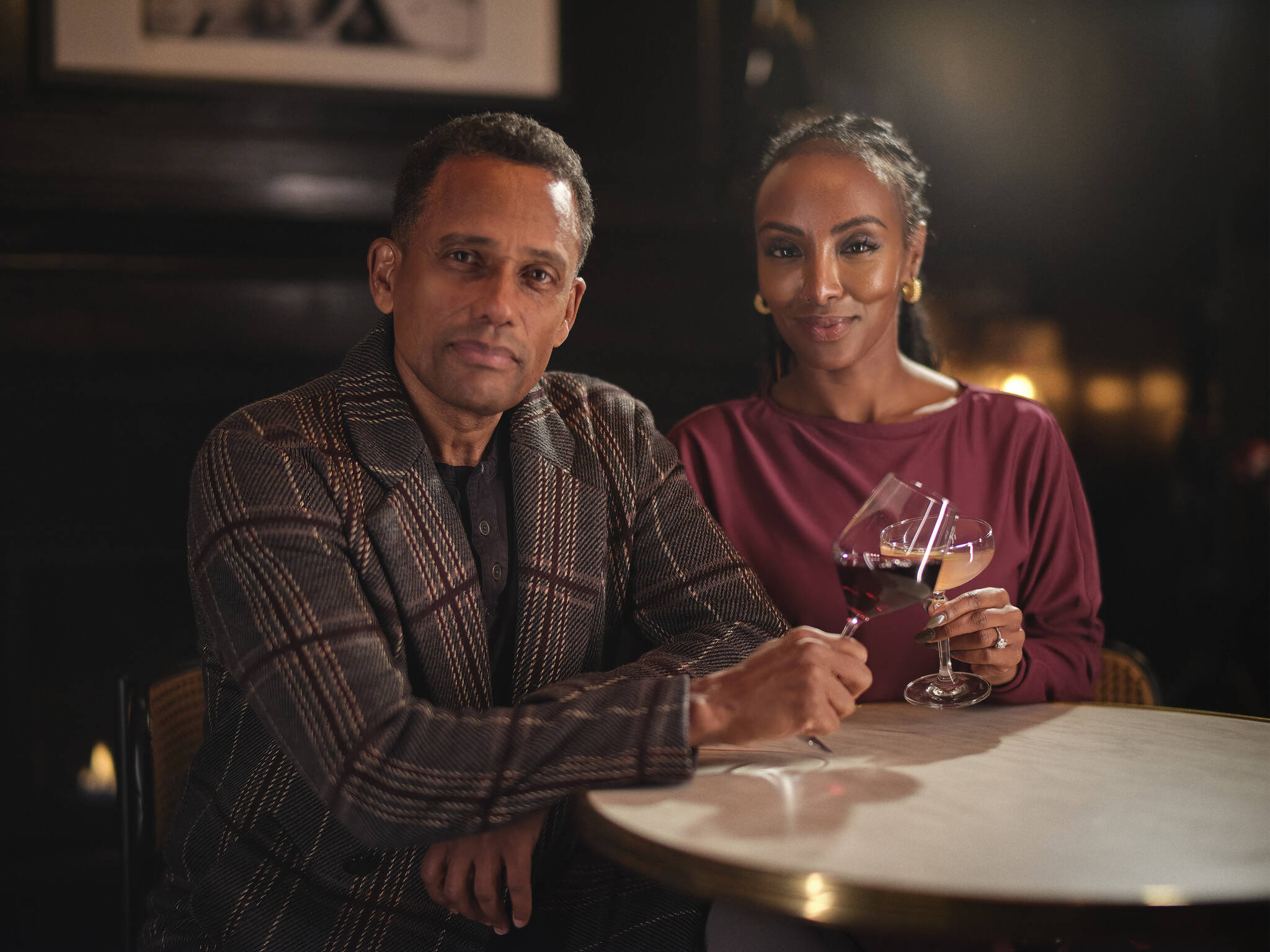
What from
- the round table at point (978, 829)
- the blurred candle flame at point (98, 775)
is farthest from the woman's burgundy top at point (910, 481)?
the blurred candle flame at point (98, 775)

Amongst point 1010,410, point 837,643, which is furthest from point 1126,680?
point 837,643

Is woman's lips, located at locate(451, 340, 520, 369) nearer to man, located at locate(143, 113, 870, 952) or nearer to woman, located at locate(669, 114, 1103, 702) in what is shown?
man, located at locate(143, 113, 870, 952)

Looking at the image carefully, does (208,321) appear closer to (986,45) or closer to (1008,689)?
(1008,689)

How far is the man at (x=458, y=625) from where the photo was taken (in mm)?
1174

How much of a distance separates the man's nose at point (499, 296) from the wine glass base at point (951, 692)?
2.67ft

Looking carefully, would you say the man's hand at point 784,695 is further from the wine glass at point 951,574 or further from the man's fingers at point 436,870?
the man's fingers at point 436,870

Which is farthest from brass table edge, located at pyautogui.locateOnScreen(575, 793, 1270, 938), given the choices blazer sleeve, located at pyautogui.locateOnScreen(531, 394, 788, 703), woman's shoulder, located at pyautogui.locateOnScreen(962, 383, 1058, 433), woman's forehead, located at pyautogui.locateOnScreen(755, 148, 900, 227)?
woman's forehead, located at pyautogui.locateOnScreen(755, 148, 900, 227)

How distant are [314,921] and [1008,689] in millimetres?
1031

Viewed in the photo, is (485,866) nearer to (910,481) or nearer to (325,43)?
(910,481)

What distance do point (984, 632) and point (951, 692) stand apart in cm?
10

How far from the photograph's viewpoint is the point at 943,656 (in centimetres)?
150

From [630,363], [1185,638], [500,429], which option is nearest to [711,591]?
[500,429]

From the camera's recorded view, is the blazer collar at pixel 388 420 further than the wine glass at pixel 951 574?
Yes

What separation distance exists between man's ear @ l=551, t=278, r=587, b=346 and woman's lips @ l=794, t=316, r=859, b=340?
0.44 meters
